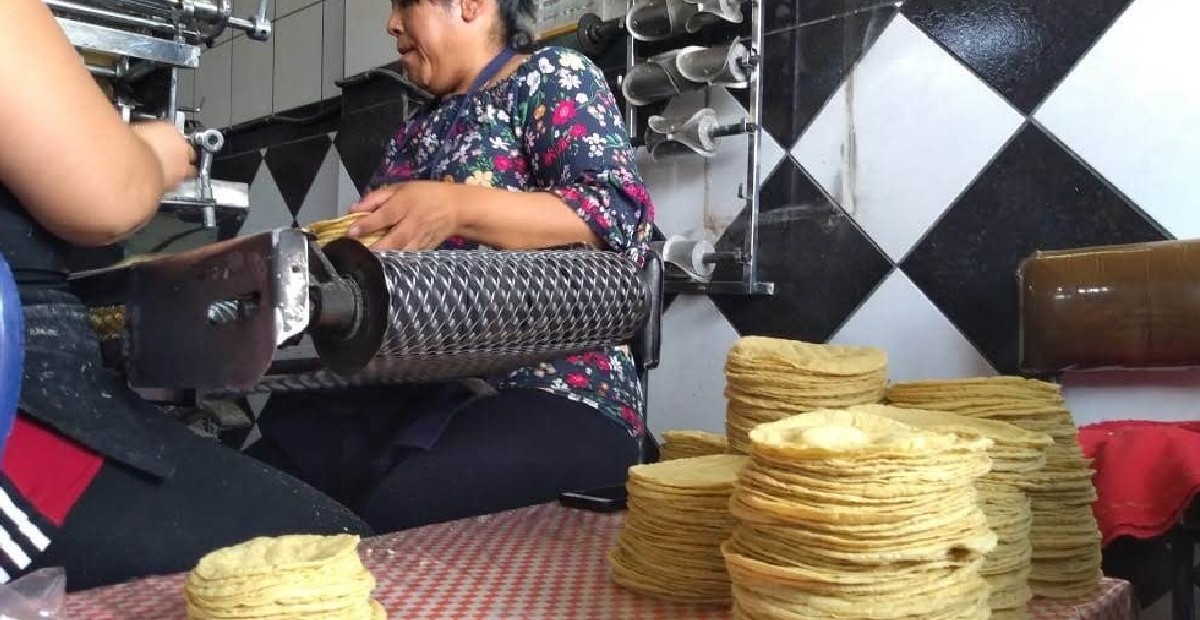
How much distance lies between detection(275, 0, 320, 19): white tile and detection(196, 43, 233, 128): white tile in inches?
15.6

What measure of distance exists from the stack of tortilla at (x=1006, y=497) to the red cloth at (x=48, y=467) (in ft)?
2.30

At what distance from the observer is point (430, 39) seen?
5.46 feet

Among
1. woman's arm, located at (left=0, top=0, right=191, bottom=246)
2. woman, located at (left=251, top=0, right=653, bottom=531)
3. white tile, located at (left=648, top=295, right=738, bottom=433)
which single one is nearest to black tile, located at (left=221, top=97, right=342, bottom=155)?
white tile, located at (left=648, top=295, right=738, bottom=433)

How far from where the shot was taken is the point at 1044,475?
3.14 feet

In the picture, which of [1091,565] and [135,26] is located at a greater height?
[135,26]

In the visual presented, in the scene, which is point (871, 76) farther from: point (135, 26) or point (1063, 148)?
point (135, 26)

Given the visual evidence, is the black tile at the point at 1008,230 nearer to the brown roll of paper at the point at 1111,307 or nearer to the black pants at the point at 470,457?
the brown roll of paper at the point at 1111,307

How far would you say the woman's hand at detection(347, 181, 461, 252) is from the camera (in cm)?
111

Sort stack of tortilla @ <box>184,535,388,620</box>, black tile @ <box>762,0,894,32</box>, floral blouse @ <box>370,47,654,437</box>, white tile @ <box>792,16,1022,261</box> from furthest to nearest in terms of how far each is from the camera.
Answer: black tile @ <box>762,0,894,32</box>
white tile @ <box>792,16,1022,261</box>
floral blouse @ <box>370,47,654,437</box>
stack of tortilla @ <box>184,535,388,620</box>

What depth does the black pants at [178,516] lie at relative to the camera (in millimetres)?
865

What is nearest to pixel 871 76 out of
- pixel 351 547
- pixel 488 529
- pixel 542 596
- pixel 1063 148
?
pixel 1063 148

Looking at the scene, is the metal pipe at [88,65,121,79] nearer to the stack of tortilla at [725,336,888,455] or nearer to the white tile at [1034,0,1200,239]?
the stack of tortilla at [725,336,888,455]

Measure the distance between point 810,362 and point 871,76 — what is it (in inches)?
47.3

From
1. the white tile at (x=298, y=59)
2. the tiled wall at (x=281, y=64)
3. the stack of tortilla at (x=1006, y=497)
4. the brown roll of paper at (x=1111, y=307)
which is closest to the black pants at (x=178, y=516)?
the stack of tortilla at (x=1006, y=497)
